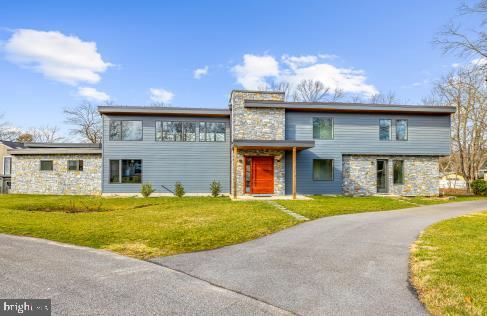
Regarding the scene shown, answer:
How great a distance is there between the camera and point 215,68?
1346 inches

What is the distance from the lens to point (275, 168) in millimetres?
17312

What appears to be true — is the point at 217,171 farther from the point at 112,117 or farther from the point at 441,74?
the point at 441,74

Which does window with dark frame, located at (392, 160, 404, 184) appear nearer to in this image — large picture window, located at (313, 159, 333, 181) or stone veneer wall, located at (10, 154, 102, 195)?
large picture window, located at (313, 159, 333, 181)

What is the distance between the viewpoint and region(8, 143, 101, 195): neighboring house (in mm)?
18719

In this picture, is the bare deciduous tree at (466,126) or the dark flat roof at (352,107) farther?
the bare deciduous tree at (466,126)

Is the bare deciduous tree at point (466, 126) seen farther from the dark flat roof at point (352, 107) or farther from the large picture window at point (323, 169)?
the large picture window at point (323, 169)

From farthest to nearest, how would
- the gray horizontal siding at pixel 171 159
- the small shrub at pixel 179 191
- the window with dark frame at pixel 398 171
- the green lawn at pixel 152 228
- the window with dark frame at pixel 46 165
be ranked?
the window with dark frame at pixel 46 165 < the window with dark frame at pixel 398 171 < the gray horizontal siding at pixel 171 159 < the small shrub at pixel 179 191 < the green lawn at pixel 152 228

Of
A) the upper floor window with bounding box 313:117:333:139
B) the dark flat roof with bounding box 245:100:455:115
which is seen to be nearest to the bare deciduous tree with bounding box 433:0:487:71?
the dark flat roof with bounding box 245:100:455:115

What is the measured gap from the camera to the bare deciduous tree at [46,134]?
160 ft

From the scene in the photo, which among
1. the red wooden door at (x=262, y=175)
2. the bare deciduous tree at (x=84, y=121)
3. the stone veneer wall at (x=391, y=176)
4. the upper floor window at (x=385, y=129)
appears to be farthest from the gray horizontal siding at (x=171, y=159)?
the bare deciduous tree at (x=84, y=121)

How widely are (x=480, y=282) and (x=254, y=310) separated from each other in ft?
11.4

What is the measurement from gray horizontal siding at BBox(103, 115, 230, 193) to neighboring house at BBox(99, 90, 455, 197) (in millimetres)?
62

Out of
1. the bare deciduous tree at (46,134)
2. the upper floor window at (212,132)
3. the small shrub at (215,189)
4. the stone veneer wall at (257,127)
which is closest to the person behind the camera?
the stone veneer wall at (257,127)

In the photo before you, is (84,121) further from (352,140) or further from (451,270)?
(451,270)
